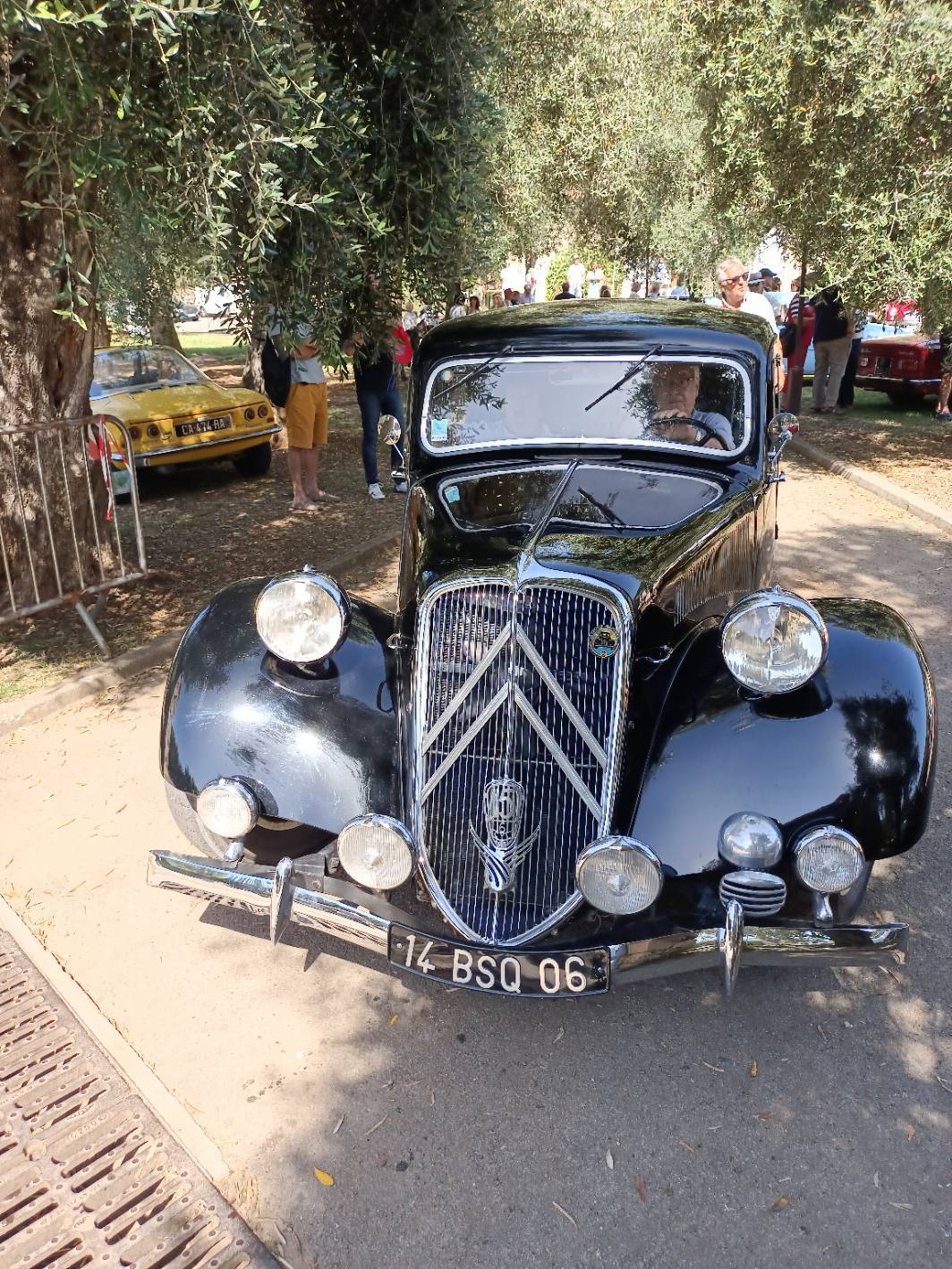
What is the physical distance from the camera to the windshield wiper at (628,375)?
3.82m

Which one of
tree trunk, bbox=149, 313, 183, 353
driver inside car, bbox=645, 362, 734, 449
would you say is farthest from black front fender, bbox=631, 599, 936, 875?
tree trunk, bbox=149, 313, 183, 353

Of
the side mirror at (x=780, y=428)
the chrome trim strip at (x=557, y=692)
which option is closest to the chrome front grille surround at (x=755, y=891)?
the chrome trim strip at (x=557, y=692)

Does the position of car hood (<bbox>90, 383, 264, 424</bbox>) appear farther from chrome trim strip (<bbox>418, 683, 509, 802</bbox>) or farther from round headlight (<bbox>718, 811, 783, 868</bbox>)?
round headlight (<bbox>718, 811, 783, 868</bbox>)

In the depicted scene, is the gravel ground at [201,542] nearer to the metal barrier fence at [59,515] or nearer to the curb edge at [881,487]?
the metal barrier fence at [59,515]

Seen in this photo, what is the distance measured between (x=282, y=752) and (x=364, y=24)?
4.57 m

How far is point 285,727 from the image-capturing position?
2.97 metres

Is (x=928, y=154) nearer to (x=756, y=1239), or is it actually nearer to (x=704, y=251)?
(x=756, y=1239)

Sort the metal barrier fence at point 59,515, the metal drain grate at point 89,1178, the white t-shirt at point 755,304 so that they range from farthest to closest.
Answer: the white t-shirt at point 755,304 < the metal barrier fence at point 59,515 < the metal drain grate at point 89,1178

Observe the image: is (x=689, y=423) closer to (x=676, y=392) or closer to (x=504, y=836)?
(x=676, y=392)

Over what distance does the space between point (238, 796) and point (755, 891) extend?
1503 millimetres

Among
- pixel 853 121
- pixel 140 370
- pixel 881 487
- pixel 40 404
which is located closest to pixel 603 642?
pixel 40 404

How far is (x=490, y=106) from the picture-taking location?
568 cm

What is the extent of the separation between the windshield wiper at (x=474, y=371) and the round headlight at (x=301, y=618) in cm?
138

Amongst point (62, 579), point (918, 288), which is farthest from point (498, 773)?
point (918, 288)
